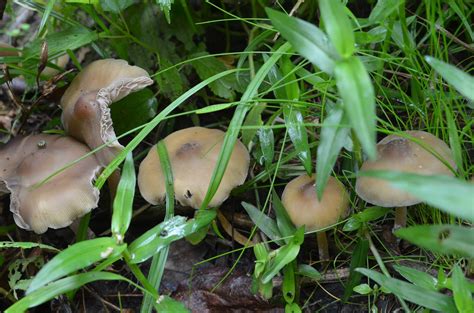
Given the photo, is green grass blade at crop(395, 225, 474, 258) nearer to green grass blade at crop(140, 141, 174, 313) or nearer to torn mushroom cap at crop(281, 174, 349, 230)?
torn mushroom cap at crop(281, 174, 349, 230)

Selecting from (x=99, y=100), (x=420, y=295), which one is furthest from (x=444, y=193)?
(x=99, y=100)

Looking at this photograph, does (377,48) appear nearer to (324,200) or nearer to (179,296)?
(324,200)

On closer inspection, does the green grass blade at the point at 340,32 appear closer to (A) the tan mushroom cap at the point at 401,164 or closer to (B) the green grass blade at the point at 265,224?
Result: (A) the tan mushroom cap at the point at 401,164

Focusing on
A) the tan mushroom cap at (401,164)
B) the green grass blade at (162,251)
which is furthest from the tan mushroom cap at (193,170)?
the tan mushroom cap at (401,164)

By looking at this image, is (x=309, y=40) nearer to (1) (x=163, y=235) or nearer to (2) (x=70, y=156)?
(1) (x=163, y=235)

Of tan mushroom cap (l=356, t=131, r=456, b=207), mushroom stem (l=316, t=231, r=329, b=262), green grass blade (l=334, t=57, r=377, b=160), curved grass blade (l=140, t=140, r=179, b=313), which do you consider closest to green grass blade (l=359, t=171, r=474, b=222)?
green grass blade (l=334, t=57, r=377, b=160)

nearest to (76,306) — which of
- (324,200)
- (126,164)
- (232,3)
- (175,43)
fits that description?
(126,164)
